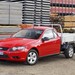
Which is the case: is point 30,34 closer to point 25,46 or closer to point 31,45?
point 31,45

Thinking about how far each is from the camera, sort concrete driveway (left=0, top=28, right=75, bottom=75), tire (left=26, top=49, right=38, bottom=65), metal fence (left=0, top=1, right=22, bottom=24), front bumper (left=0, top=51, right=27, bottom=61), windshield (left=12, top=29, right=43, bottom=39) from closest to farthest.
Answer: concrete driveway (left=0, top=28, right=75, bottom=75), front bumper (left=0, top=51, right=27, bottom=61), tire (left=26, top=49, right=38, bottom=65), windshield (left=12, top=29, right=43, bottom=39), metal fence (left=0, top=1, right=22, bottom=24)

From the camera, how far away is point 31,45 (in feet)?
36.7

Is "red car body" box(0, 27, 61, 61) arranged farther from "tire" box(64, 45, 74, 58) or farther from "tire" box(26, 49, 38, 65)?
"tire" box(64, 45, 74, 58)

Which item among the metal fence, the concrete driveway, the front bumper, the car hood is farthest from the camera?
the metal fence

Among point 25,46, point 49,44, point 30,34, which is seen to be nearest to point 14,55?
point 25,46

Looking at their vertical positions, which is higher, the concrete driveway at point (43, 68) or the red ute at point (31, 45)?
the red ute at point (31, 45)

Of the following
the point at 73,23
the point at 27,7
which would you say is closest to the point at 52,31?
the point at 27,7

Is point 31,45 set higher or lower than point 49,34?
lower

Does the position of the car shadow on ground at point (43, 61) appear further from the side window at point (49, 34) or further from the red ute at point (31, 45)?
the side window at point (49, 34)

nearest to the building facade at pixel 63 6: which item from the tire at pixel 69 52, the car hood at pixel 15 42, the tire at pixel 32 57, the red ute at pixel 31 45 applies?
the tire at pixel 69 52

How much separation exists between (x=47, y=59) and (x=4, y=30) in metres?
10.0

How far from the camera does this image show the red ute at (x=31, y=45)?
1085 cm

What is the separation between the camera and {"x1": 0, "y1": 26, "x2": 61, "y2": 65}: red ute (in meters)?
10.9

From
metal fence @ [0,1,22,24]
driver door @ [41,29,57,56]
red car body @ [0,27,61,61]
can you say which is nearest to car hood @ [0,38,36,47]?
red car body @ [0,27,61,61]
